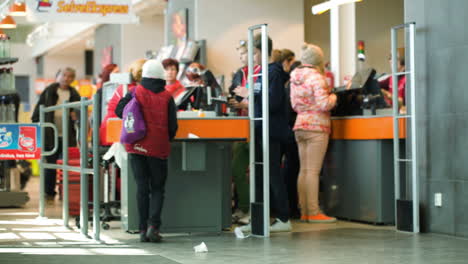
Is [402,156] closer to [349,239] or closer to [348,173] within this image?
[348,173]

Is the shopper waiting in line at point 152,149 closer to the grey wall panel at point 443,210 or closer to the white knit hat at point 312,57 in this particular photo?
the white knit hat at point 312,57

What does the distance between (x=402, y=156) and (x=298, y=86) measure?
108 cm

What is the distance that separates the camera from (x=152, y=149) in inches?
237

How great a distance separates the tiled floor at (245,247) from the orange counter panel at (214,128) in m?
0.77

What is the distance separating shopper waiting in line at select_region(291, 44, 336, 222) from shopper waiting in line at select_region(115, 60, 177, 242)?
1672 millimetres

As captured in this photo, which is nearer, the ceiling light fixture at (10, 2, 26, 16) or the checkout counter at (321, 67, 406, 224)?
the checkout counter at (321, 67, 406, 224)

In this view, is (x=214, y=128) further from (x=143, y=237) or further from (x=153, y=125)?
(x=143, y=237)

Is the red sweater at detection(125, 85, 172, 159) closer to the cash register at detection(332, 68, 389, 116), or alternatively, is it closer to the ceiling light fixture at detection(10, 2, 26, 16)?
the cash register at detection(332, 68, 389, 116)

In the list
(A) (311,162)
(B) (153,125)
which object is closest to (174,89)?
(A) (311,162)

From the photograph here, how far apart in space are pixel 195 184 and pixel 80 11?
315 cm

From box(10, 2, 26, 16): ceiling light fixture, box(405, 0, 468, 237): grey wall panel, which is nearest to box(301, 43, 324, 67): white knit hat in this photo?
box(405, 0, 468, 237): grey wall panel

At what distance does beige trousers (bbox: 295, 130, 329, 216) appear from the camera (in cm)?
748

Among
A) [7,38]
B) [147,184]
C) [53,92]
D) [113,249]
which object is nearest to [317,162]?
[147,184]

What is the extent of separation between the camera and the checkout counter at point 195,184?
21.5 ft
